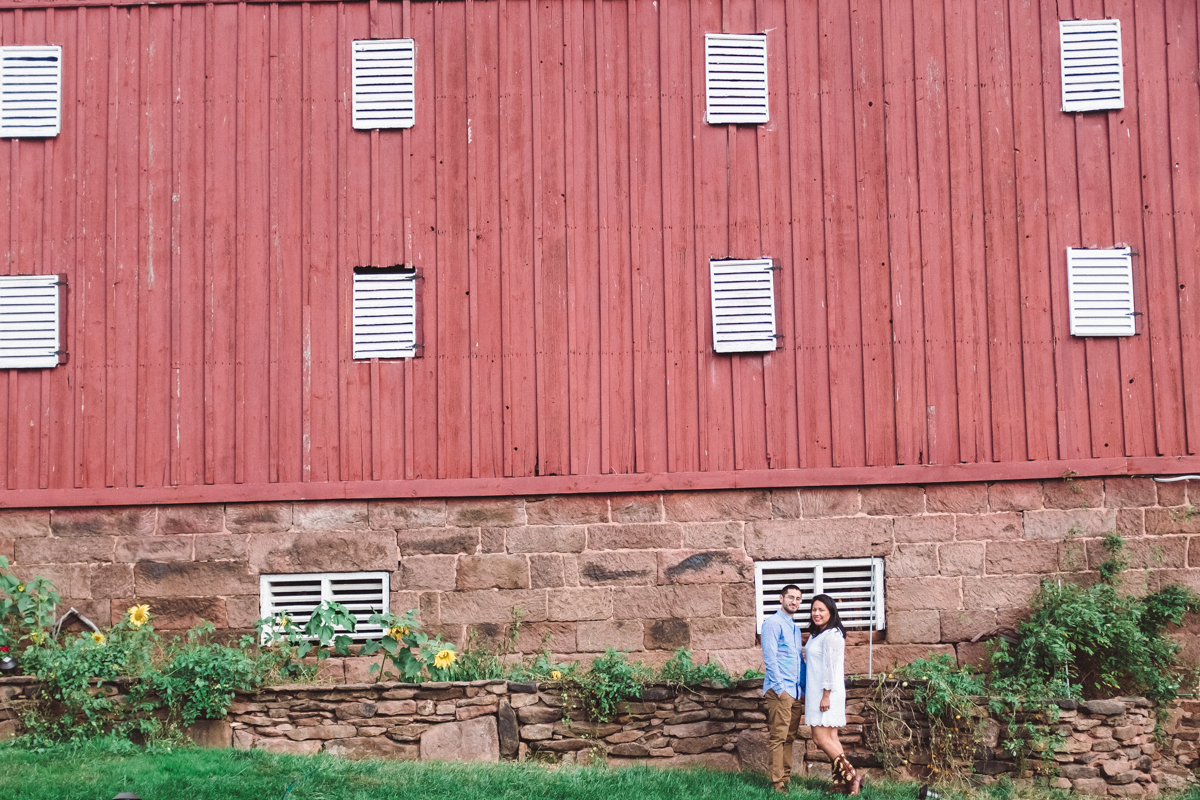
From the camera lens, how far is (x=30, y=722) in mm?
8648

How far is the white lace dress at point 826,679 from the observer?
27.1 feet

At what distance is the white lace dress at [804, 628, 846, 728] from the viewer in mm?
8266

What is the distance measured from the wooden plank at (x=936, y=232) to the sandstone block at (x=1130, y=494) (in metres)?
1.38

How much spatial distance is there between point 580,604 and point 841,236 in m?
4.15

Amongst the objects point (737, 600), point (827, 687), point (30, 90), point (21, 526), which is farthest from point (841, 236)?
point (21, 526)

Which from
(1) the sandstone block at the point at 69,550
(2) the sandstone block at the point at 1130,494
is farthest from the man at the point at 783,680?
(1) the sandstone block at the point at 69,550

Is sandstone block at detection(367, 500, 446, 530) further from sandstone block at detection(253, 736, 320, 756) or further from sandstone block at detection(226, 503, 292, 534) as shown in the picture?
sandstone block at detection(253, 736, 320, 756)

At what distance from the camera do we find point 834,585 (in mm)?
10375

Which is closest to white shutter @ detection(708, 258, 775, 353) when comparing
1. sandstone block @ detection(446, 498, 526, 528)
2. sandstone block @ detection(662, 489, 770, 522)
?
sandstone block @ detection(662, 489, 770, 522)

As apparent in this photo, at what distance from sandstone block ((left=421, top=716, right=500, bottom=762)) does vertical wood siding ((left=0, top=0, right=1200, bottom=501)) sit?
94.5 inches

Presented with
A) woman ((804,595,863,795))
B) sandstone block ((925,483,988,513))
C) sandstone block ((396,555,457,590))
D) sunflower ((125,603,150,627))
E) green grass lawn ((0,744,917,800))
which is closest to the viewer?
green grass lawn ((0,744,917,800))

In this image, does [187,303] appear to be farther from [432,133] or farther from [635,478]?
[635,478]

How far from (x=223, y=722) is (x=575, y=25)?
6.85 meters

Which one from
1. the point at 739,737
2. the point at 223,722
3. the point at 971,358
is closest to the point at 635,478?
the point at 739,737
